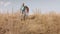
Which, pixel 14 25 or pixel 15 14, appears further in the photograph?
pixel 15 14

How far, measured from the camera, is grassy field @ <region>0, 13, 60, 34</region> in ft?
13.6

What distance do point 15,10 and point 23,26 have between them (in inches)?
23.0

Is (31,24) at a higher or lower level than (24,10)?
lower

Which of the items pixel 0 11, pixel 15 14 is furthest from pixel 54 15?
pixel 0 11

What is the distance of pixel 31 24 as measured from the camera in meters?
4.29

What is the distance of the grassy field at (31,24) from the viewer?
4.16 m

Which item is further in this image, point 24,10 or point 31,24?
point 24,10

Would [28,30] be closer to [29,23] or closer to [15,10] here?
[29,23]

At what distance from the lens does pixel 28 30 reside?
4172mm

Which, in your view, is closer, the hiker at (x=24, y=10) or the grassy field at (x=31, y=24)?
the grassy field at (x=31, y=24)

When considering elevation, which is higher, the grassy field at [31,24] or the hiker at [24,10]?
the hiker at [24,10]

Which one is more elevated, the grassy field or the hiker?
the hiker

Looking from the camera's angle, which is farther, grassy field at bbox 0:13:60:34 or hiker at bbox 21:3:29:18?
hiker at bbox 21:3:29:18

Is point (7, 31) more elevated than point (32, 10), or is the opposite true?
point (32, 10)
